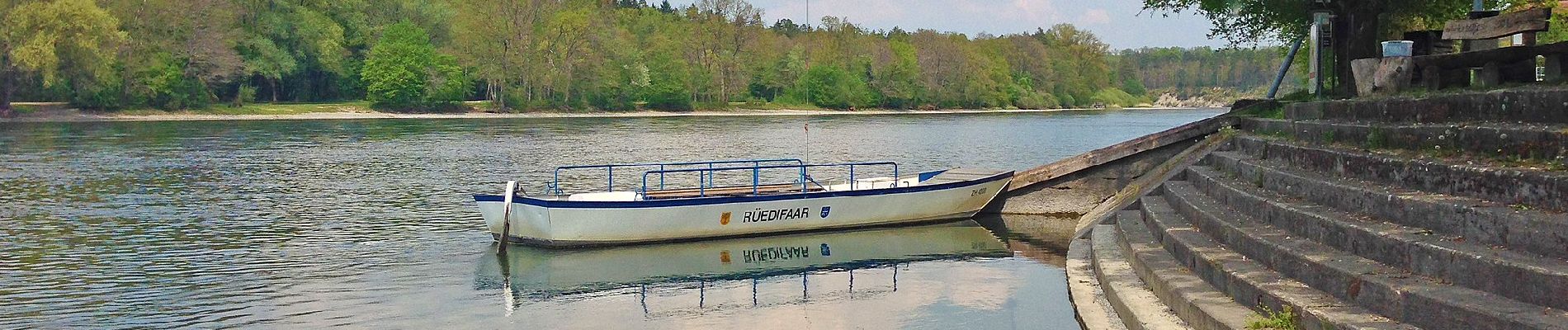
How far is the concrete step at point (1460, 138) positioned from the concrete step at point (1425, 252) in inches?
30.0

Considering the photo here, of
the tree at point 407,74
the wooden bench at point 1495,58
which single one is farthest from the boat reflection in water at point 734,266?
the tree at point 407,74

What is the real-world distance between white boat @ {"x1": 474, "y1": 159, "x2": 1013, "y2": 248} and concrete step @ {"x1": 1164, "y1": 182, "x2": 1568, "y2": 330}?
1102 centimetres

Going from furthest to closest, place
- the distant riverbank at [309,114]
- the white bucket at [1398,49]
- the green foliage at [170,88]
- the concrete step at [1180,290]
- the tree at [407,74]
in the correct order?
1. the tree at [407,74]
2. the green foliage at [170,88]
3. the distant riverbank at [309,114]
4. the white bucket at [1398,49]
5. the concrete step at [1180,290]

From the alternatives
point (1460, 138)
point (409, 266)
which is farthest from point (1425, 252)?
point (409, 266)

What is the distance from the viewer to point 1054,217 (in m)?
28.8

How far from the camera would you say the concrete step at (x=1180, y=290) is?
36.3 ft

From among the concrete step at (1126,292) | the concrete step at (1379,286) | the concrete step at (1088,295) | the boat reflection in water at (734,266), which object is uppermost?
the concrete step at (1379,286)

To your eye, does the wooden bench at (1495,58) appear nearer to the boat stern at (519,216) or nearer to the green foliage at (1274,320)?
the green foliage at (1274,320)

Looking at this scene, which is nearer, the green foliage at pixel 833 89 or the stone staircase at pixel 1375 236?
the stone staircase at pixel 1375 236

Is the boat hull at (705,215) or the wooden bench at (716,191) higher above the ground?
the wooden bench at (716,191)

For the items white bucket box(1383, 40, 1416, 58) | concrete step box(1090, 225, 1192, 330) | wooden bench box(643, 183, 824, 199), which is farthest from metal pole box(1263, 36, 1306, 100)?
concrete step box(1090, 225, 1192, 330)

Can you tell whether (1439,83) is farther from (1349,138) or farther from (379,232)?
(379,232)

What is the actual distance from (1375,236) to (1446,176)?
73cm

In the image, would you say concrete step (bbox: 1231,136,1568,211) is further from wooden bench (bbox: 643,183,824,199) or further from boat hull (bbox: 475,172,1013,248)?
wooden bench (bbox: 643,183,824,199)
